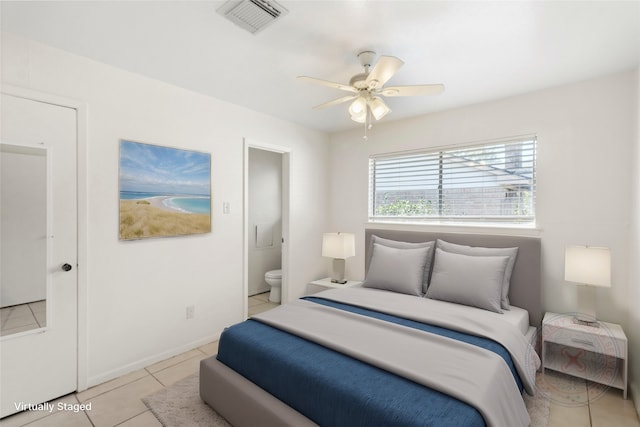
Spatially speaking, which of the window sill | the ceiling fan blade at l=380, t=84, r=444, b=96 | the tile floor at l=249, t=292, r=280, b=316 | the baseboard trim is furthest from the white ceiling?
the tile floor at l=249, t=292, r=280, b=316

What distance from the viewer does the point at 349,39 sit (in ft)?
6.69

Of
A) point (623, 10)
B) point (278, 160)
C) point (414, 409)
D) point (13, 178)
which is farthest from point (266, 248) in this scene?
point (623, 10)

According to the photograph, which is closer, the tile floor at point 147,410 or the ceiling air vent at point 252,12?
the ceiling air vent at point 252,12

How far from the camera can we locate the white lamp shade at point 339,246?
3756 mm

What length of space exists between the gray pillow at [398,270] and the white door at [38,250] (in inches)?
101

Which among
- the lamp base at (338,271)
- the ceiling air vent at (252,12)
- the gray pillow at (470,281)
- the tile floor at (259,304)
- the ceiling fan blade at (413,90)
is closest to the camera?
the ceiling air vent at (252,12)

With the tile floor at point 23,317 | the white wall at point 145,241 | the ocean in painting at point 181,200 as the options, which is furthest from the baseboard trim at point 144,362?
the ocean in painting at point 181,200

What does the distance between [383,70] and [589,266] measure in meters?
2.21

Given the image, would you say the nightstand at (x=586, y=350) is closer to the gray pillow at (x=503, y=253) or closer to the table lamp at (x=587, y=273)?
the table lamp at (x=587, y=273)

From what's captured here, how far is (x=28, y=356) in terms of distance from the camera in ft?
6.84

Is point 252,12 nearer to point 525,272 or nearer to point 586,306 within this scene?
point 525,272

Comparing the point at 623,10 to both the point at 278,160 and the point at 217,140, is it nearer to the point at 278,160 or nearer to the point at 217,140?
the point at 217,140

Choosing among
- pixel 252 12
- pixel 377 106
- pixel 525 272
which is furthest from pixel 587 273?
pixel 252 12

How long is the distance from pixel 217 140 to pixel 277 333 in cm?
210
